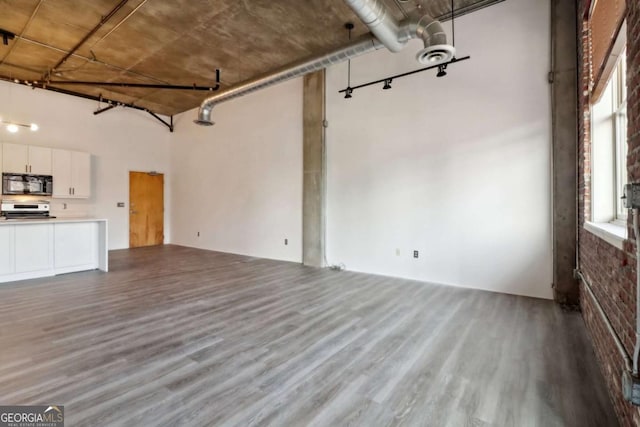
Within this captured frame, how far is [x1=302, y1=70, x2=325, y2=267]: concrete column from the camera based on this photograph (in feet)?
19.9

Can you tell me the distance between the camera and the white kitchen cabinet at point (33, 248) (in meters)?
4.86

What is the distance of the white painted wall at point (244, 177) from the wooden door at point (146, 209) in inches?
16.5

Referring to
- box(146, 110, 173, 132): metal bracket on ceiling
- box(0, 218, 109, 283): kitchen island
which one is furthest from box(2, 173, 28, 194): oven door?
box(146, 110, 173, 132): metal bracket on ceiling

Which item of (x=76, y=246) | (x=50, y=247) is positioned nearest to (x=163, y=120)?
(x=76, y=246)

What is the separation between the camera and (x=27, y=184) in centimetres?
661

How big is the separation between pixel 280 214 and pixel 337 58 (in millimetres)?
3598

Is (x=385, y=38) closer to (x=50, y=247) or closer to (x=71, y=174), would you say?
(x=50, y=247)

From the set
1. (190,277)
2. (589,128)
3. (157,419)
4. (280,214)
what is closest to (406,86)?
(589,128)

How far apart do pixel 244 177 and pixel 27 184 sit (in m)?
4.63

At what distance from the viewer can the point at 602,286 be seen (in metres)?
2.46

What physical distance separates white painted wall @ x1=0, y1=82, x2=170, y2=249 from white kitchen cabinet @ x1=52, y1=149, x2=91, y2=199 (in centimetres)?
36

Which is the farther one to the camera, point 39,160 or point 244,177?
point 244,177

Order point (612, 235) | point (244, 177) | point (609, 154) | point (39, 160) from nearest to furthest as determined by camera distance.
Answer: point (612, 235), point (609, 154), point (39, 160), point (244, 177)

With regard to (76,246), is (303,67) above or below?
above
